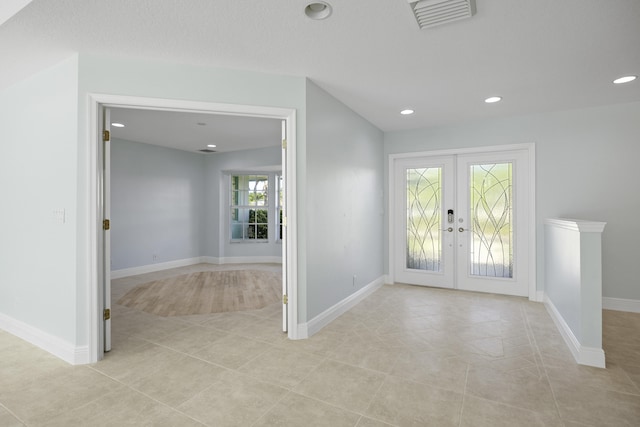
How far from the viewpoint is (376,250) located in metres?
5.01

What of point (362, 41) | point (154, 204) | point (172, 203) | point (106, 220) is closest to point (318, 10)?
point (362, 41)

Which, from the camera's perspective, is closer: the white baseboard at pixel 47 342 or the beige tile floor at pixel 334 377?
the beige tile floor at pixel 334 377

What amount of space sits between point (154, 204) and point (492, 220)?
19.9ft

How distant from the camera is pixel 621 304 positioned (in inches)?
154

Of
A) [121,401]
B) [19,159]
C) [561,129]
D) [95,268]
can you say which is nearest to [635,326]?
[561,129]

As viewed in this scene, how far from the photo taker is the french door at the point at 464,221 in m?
4.49

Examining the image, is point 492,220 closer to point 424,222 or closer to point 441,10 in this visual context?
point 424,222

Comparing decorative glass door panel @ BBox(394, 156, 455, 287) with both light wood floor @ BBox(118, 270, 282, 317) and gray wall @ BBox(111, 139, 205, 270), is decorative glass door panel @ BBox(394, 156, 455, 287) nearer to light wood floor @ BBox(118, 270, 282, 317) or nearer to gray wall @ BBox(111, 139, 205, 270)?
light wood floor @ BBox(118, 270, 282, 317)

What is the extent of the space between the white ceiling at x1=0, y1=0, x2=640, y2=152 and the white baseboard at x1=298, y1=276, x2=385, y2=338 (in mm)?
2377

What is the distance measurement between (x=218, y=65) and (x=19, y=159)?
2.15 meters

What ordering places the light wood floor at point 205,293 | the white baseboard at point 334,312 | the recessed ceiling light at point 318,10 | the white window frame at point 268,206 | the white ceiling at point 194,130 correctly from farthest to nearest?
the white window frame at point 268,206
the white ceiling at point 194,130
the light wood floor at point 205,293
the white baseboard at point 334,312
the recessed ceiling light at point 318,10

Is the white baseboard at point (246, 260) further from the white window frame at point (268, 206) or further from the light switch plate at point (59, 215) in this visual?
the light switch plate at point (59, 215)

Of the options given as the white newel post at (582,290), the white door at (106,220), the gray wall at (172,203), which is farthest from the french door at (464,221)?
the white door at (106,220)

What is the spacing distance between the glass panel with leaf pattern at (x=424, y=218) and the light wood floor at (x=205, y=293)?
224 cm
